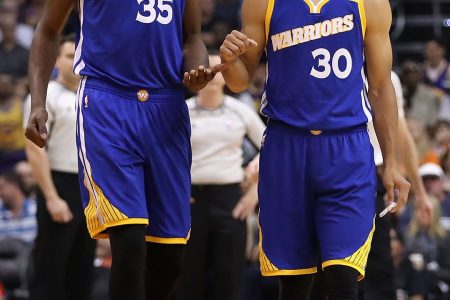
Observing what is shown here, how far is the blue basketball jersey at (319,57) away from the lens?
5.69m

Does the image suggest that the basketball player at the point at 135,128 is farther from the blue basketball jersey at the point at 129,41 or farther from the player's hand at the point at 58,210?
the player's hand at the point at 58,210

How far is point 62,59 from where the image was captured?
29.1 feet

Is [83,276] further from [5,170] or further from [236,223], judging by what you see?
[5,170]

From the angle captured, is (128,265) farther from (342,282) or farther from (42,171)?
(42,171)

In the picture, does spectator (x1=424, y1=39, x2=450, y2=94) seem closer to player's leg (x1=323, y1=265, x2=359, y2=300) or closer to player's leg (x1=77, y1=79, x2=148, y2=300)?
player's leg (x1=323, y1=265, x2=359, y2=300)

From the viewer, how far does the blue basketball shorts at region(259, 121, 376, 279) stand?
5715mm

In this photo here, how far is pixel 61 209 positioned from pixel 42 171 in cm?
36

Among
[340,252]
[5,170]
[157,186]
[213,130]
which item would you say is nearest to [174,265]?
[157,186]

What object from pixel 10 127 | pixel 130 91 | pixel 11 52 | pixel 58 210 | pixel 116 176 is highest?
pixel 11 52

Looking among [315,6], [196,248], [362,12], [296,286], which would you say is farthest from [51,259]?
[362,12]

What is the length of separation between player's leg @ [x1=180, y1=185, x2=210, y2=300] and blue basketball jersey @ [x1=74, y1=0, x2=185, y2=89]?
3.25m

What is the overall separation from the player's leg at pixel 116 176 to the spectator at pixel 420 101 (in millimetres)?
9731

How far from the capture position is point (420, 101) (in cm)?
1509

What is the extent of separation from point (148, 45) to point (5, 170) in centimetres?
818
